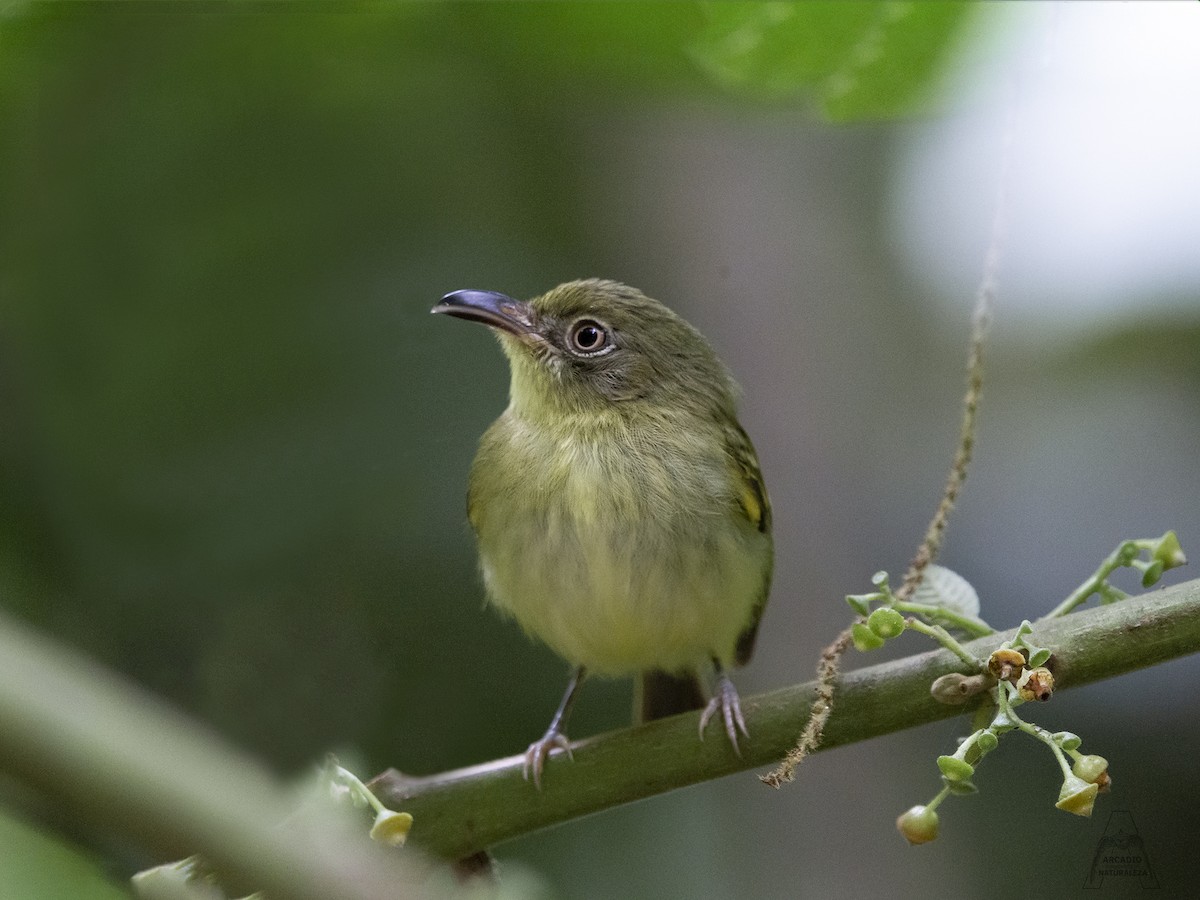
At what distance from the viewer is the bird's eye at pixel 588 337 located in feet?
6.71

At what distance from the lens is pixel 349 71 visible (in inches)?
76.4

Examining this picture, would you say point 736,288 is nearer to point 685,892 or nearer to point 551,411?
point 551,411

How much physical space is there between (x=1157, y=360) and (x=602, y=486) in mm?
1032

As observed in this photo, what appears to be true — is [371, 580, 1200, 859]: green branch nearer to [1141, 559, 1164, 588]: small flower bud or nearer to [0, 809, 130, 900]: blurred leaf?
[1141, 559, 1164, 588]: small flower bud

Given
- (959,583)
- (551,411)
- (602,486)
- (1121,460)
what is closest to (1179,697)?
(959,583)

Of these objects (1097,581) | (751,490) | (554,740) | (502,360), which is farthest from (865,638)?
(502,360)

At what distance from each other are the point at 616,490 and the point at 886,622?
35.5 inches

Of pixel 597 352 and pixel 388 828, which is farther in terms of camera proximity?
pixel 597 352

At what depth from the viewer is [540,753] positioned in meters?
1.52

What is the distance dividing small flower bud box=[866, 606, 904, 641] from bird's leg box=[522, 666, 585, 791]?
57 centimetres

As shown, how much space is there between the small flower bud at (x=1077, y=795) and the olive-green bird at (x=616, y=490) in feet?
3.16

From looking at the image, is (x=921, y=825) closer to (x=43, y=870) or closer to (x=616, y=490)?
(x=43, y=870)

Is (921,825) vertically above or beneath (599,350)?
beneath

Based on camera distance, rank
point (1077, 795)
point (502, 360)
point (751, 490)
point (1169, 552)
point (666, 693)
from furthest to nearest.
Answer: point (666, 693) → point (502, 360) → point (751, 490) → point (1169, 552) → point (1077, 795)
